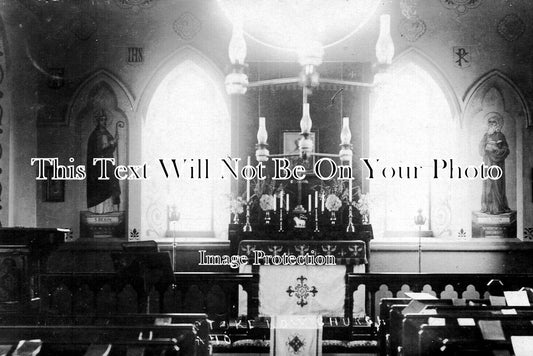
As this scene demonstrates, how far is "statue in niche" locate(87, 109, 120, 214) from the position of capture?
891 centimetres

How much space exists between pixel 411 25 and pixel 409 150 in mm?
1989

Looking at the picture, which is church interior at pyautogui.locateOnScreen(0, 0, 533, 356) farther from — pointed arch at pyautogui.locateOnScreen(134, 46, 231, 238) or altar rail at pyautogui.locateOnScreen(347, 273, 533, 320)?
altar rail at pyautogui.locateOnScreen(347, 273, 533, 320)

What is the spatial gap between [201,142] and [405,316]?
619cm

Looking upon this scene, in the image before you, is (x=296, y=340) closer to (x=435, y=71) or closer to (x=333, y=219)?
(x=333, y=219)

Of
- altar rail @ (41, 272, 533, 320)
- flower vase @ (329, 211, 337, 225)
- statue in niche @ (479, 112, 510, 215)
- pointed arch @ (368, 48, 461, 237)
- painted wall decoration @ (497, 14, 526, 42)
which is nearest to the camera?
altar rail @ (41, 272, 533, 320)

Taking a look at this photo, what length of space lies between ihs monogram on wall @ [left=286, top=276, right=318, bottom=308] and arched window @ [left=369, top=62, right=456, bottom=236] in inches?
107

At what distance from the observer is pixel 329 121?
885 cm

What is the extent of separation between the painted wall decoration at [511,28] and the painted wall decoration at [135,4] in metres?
5.48

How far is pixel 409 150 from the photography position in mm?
9445

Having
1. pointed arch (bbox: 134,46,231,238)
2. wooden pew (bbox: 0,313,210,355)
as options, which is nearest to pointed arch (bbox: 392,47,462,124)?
pointed arch (bbox: 134,46,231,238)

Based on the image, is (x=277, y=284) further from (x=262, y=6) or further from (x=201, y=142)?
(x=262, y=6)

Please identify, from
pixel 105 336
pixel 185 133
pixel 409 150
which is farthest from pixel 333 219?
pixel 105 336

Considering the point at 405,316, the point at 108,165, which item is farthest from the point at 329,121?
the point at 405,316

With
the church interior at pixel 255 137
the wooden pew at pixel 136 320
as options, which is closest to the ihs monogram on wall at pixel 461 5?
the church interior at pixel 255 137
